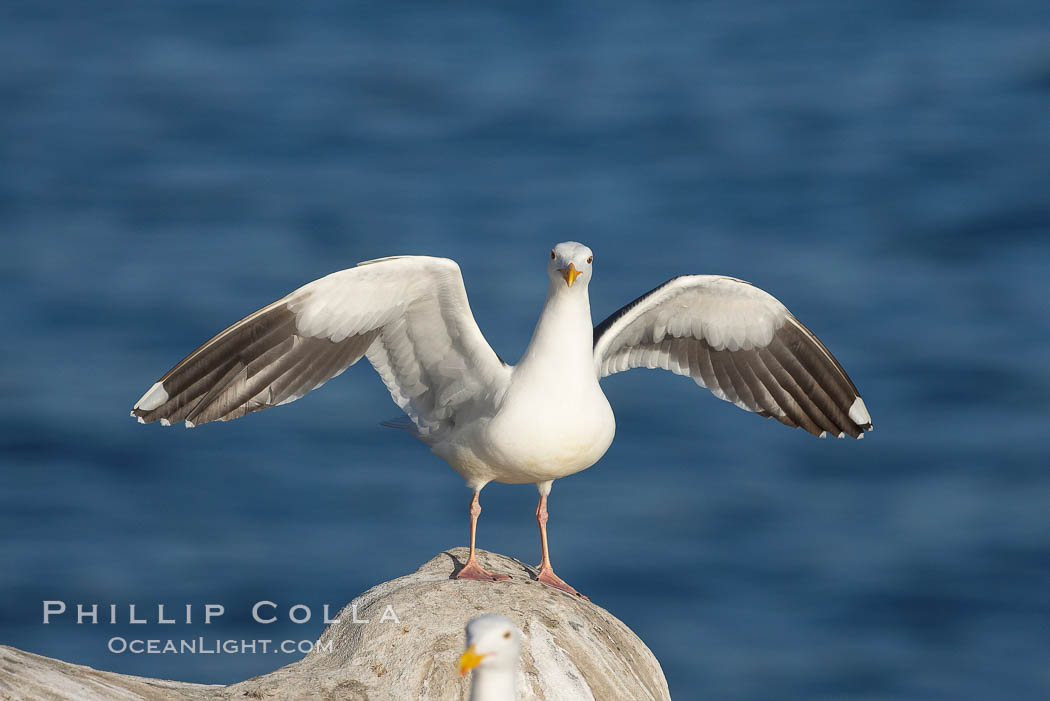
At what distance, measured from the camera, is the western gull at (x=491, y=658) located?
862 cm

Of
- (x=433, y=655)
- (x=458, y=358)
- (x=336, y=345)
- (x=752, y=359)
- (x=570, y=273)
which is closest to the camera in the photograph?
→ (x=433, y=655)

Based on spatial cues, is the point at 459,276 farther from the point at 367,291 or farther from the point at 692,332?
the point at 692,332

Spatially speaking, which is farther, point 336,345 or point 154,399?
point 336,345

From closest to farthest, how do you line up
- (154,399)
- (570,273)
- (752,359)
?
(570,273)
(154,399)
(752,359)

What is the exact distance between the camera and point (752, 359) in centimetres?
1388

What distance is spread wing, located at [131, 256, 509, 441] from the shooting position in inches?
468

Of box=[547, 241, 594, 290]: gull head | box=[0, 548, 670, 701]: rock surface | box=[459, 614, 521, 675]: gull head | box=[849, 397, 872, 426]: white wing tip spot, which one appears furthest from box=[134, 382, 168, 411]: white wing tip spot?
box=[849, 397, 872, 426]: white wing tip spot

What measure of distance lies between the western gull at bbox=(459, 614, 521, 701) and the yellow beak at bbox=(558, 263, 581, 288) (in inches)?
138

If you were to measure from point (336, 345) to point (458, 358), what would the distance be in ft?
3.25

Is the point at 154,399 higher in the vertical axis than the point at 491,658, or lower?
higher

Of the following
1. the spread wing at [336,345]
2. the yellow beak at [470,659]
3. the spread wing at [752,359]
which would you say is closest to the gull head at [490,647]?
the yellow beak at [470,659]

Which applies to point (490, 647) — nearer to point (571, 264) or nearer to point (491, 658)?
point (491, 658)

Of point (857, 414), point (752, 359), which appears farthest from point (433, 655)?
point (857, 414)

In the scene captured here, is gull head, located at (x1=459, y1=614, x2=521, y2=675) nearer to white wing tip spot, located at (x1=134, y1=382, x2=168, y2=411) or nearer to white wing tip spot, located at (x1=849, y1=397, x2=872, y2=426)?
white wing tip spot, located at (x1=134, y1=382, x2=168, y2=411)
